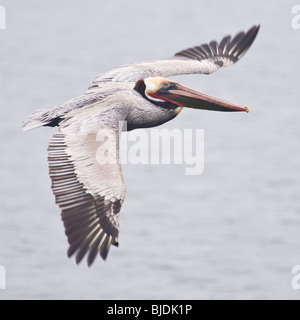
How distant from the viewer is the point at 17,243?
74.0 ft

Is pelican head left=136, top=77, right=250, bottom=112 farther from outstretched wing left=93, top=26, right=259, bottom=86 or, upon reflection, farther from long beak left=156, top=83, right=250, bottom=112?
outstretched wing left=93, top=26, right=259, bottom=86

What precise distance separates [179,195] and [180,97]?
12.8 m

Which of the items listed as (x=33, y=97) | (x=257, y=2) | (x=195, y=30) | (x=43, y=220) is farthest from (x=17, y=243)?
(x=257, y=2)

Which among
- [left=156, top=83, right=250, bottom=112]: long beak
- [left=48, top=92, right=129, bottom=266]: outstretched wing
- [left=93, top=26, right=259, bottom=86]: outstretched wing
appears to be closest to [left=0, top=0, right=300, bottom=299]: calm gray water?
[left=93, top=26, right=259, bottom=86]: outstretched wing

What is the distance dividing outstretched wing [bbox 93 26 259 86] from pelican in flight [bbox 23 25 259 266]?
0.17 ft

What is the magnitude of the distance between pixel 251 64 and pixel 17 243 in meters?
18.4

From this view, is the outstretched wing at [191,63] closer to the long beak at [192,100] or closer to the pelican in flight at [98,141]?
the pelican in flight at [98,141]

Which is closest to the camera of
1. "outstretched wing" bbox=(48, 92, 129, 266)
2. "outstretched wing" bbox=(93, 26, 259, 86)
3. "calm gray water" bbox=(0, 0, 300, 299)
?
"outstretched wing" bbox=(48, 92, 129, 266)

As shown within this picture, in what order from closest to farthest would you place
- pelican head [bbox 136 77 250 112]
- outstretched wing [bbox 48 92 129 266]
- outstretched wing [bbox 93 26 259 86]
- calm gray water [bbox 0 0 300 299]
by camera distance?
outstretched wing [bbox 48 92 129 266], pelican head [bbox 136 77 250 112], outstretched wing [bbox 93 26 259 86], calm gray water [bbox 0 0 300 299]

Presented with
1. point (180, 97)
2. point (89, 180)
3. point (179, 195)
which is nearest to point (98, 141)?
point (89, 180)

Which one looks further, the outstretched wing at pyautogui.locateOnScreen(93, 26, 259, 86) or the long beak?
the outstretched wing at pyautogui.locateOnScreen(93, 26, 259, 86)

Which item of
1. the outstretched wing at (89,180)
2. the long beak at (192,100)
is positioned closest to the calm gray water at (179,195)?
the long beak at (192,100)

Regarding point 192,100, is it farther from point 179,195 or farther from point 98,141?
point 179,195

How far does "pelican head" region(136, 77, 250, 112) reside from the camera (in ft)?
40.9
